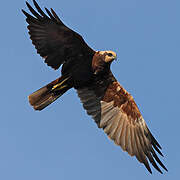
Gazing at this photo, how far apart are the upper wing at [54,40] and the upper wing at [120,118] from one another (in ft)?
4.50

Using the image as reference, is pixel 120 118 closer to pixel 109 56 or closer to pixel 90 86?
pixel 90 86

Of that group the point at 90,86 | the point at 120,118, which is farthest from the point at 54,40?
the point at 120,118

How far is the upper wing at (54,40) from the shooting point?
1047 centimetres

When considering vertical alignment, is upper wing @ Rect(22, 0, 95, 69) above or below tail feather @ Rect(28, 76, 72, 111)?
above

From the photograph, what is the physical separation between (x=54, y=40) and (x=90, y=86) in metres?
1.85

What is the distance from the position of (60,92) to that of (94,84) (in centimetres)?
107

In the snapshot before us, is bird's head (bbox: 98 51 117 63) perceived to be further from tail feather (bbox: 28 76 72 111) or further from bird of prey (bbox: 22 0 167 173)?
tail feather (bbox: 28 76 72 111)

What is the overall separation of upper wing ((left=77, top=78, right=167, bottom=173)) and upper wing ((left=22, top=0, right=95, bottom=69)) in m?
1.37

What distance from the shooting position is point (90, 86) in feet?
39.1

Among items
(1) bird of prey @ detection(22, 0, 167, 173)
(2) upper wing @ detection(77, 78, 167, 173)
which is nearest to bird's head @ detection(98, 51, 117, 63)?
(1) bird of prey @ detection(22, 0, 167, 173)


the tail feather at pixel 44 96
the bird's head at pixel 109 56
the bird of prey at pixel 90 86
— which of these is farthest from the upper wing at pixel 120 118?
the bird's head at pixel 109 56

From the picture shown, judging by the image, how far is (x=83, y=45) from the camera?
10.8 m

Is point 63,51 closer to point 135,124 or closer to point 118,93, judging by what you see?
point 118,93

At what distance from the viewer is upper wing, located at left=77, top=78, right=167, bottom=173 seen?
1150 cm
